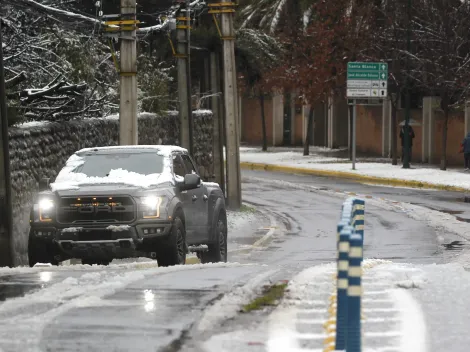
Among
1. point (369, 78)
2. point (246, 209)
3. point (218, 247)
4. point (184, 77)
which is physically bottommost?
point (246, 209)

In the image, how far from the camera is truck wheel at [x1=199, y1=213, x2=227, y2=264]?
18328 mm

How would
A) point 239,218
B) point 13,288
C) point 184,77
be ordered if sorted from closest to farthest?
point 13,288, point 184,77, point 239,218

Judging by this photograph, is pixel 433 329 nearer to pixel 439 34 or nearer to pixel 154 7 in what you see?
pixel 154 7

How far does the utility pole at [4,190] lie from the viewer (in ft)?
53.2

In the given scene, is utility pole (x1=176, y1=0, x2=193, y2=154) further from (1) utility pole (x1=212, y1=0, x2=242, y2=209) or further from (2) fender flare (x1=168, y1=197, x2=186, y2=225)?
(2) fender flare (x1=168, y1=197, x2=186, y2=225)

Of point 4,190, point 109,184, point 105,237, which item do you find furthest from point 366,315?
point 4,190

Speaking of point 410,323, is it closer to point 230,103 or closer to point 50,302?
point 50,302

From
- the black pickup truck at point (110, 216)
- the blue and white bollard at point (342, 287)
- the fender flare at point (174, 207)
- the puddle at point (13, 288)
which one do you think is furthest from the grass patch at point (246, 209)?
the blue and white bollard at point (342, 287)

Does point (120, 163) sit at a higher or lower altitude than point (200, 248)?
higher

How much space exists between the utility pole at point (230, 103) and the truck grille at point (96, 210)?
46.6 feet

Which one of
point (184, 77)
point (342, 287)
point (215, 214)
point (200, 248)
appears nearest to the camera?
point (342, 287)

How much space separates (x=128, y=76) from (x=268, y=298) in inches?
453

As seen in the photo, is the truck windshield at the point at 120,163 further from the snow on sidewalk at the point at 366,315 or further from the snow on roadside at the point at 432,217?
the snow on roadside at the point at 432,217

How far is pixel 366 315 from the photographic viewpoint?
10492 mm
